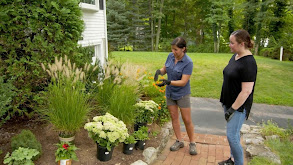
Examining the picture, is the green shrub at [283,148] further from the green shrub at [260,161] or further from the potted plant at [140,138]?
the potted plant at [140,138]

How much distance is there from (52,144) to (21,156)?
875 mm

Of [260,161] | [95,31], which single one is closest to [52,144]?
[260,161]

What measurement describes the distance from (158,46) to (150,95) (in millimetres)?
25990

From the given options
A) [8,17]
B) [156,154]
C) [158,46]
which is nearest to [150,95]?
[156,154]

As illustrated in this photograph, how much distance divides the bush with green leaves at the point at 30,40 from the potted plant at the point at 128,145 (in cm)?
154

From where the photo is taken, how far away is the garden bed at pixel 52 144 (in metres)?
3.35

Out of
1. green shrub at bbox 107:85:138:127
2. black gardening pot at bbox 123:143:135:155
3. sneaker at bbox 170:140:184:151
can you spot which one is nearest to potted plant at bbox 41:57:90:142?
green shrub at bbox 107:85:138:127

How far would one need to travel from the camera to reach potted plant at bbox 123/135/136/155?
3.64m

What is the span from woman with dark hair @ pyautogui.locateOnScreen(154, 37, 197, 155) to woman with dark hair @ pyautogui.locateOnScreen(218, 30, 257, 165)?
0.63 m

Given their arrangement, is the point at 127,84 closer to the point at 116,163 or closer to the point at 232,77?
the point at 116,163

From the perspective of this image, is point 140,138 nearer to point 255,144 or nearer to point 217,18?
point 255,144

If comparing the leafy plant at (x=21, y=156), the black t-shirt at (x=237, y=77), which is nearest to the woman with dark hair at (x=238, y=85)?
the black t-shirt at (x=237, y=77)

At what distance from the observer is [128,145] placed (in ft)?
12.0

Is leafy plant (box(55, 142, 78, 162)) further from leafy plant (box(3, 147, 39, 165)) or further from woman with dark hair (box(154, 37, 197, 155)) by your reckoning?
woman with dark hair (box(154, 37, 197, 155))
